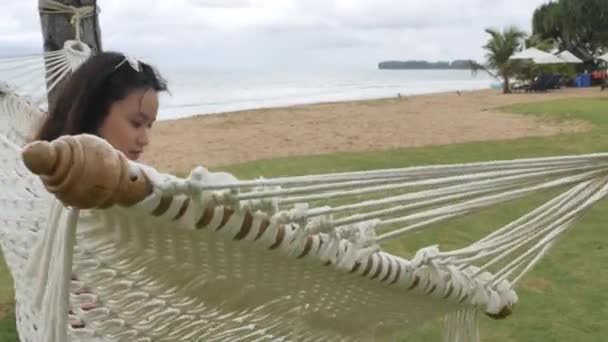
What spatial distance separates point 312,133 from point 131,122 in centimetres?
924

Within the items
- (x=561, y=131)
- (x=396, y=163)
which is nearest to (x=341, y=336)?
(x=396, y=163)

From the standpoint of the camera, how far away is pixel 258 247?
91 centimetres

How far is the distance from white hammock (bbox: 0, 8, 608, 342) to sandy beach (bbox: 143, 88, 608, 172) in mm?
5955

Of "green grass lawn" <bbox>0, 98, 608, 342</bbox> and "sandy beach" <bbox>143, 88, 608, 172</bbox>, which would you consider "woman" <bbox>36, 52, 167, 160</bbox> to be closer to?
"green grass lawn" <bbox>0, 98, 608, 342</bbox>

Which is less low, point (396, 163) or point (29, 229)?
point (29, 229)

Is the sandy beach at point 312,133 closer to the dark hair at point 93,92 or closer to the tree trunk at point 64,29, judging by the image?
the tree trunk at point 64,29

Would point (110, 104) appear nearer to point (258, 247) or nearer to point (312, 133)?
point (258, 247)

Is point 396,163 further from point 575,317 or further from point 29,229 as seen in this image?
point 29,229

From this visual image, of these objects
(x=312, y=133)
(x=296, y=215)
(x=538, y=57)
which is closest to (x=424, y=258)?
(x=296, y=215)

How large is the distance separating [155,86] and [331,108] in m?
15.3

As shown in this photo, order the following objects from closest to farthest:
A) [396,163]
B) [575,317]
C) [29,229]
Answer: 1. [29,229]
2. [575,317]
3. [396,163]

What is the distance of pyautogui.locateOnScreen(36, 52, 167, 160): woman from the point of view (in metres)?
1.41

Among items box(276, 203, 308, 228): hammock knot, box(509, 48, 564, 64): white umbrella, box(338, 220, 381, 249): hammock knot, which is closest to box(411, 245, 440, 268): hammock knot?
box(338, 220, 381, 249): hammock knot

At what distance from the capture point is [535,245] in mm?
1273
